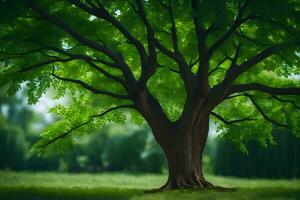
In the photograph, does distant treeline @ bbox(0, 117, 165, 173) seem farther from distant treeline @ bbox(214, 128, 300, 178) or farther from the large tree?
the large tree

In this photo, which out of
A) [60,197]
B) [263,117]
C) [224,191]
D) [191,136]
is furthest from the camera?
[263,117]

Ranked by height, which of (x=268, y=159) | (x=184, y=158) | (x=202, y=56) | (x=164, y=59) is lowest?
(x=184, y=158)

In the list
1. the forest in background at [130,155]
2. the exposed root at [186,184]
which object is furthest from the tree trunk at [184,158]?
the forest in background at [130,155]

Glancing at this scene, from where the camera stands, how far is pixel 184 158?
733 inches

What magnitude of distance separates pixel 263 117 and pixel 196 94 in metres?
5.29

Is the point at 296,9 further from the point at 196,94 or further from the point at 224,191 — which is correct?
the point at 224,191

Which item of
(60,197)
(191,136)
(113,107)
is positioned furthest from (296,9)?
(60,197)

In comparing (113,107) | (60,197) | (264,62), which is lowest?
(60,197)

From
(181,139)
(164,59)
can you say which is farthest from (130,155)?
(181,139)

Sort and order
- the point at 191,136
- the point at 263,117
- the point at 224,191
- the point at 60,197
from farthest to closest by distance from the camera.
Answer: the point at 263,117 → the point at 191,136 → the point at 224,191 → the point at 60,197

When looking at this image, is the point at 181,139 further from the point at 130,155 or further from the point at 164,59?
the point at 130,155

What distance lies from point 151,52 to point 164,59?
3958mm

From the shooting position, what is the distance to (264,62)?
2039cm

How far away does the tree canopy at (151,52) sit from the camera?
53.4ft
